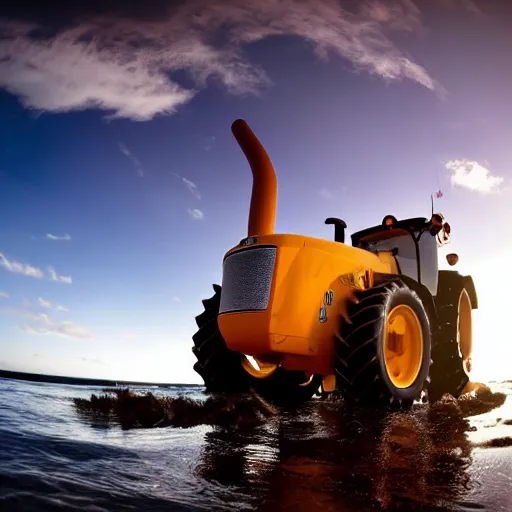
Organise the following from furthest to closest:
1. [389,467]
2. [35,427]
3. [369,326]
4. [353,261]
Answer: [353,261]
[369,326]
[35,427]
[389,467]

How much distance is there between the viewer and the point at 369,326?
460 centimetres

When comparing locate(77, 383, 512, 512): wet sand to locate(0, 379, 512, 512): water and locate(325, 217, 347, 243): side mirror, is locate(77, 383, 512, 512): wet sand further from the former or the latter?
locate(325, 217, 347, 243): side mirror

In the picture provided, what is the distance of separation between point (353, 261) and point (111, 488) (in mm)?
4093

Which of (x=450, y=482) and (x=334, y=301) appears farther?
(x=334, y=301)

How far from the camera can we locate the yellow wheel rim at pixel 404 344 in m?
5.42

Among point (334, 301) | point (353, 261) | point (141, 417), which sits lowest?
point (141, 417)

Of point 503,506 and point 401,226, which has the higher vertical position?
point 401,226

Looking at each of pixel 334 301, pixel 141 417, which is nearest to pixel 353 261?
pixel 334 301

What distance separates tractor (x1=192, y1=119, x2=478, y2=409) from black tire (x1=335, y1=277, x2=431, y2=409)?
0.03 ft

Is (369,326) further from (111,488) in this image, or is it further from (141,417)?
(111,488)

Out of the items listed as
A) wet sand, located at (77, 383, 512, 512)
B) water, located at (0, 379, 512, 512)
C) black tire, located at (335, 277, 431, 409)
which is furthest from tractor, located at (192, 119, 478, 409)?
water, located at (0, 379, 512, 512)

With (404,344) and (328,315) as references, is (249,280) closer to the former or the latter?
(328,315)

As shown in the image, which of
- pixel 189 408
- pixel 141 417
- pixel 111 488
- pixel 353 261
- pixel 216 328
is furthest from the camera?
pixel 216 328

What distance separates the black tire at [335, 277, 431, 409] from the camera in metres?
4.50
